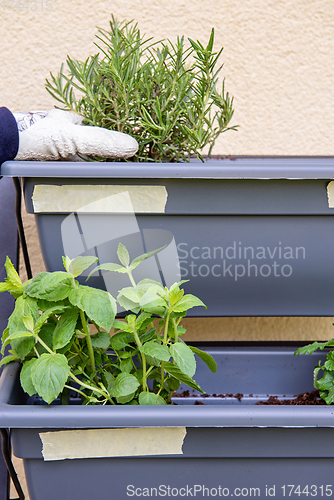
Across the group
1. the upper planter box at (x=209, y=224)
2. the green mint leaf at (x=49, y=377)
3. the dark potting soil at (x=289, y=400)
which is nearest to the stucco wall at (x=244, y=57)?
the dark potting soil at (x=289, y=400)

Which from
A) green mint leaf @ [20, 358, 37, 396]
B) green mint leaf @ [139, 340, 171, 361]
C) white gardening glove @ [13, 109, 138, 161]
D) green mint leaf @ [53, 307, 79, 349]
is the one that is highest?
white gardening glove @ [13, 109, 138, 161]

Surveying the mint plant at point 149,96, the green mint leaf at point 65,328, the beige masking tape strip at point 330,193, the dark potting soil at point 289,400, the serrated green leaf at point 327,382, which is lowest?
the dark potting soil at point 289,400

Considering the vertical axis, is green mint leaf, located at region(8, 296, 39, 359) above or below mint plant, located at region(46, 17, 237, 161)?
below

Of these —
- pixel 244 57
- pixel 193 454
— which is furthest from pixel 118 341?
Result: pixel 244 57

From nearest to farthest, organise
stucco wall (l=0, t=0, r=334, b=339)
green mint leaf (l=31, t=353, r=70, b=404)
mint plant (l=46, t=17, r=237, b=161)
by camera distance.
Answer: green mint leaf (l=31, t=353, r=70, b=404), mint plant (l=46, t=17, r=237, b=161), stucco wall (l=0, t=0, r=334, b=339)

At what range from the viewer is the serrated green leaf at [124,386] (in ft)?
1.34

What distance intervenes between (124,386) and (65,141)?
0.94ft

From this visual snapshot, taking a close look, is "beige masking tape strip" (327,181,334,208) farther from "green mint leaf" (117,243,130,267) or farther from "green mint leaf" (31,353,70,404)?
"green mint leaf" (31,353,70,404)

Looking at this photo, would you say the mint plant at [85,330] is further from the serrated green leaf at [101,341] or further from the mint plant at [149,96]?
the mint plant at [149,96]

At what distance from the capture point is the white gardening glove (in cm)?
44

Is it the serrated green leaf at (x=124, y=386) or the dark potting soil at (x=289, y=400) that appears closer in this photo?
the serrated green leaf at (x=124, y=386)

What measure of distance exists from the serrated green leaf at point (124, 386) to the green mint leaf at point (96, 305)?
0.07m


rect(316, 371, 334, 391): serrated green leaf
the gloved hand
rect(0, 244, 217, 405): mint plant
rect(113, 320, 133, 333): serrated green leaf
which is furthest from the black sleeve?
rect(316, 371, 334, 391): serrated green leaf

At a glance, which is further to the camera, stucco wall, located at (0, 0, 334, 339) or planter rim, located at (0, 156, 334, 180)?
stucco wall, located at (0, 0, 334, 339)
